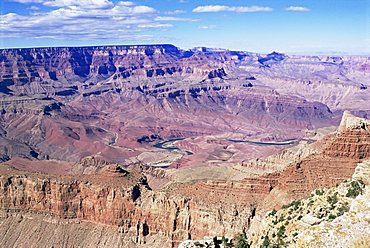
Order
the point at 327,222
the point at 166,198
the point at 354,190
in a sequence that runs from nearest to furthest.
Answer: the point at 327,222 → the point at 354,190 → the point at 166,198

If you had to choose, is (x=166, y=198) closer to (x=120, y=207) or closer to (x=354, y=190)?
(x=120, y=207)

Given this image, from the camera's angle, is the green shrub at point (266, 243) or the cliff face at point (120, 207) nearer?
the green shrub at point (266, 243)

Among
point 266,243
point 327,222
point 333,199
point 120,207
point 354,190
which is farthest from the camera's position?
point 120,207

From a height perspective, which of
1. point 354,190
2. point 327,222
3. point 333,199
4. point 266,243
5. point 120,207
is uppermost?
point 327,222

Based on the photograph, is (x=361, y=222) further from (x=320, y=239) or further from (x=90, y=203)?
(x=90, y=203)

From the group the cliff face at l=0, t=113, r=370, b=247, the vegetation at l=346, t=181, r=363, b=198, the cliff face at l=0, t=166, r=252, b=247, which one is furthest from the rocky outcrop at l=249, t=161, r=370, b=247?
the cliff face at l=0, t=166, r=252, b=247

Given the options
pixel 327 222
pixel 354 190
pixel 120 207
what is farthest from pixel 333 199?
pixel 120 207

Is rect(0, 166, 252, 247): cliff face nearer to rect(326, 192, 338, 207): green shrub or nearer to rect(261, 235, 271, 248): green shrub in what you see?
rect(326, 192, 338, 207): green shrub

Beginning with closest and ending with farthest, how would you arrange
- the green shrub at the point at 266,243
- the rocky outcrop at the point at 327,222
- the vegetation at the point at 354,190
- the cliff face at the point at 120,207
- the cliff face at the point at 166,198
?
the rocky outcrop at the point at 327,222, the green shrub at the point at 266,243, the vegetation at the point at 354,190, the cliff face at the point at 166,198, the cliff face at the point at 120,207

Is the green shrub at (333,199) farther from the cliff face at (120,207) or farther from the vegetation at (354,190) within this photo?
the cliff face at (120,207)

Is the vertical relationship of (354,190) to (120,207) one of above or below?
above

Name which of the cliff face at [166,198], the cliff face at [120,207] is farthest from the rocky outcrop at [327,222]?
the cliff face at [120,207]
